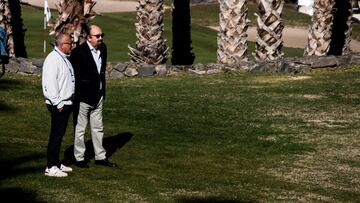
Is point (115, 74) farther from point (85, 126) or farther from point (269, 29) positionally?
point (85, 126)

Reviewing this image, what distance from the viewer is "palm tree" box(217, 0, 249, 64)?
2409cm

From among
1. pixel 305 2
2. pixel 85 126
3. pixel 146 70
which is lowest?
pixel 305 2

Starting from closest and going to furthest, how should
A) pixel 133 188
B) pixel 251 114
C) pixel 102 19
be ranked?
pixel 133 188
pixel 251 114
pixel 102 19

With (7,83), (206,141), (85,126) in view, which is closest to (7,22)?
(7,83)

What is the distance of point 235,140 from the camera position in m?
15.0

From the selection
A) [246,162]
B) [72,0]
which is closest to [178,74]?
[72,0]

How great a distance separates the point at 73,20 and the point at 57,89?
408 inches

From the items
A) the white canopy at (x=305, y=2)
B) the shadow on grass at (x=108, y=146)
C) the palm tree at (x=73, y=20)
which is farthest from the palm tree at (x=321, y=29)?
the white canopy at (x=305, y=2)

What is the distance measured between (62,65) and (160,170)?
8.05 feet

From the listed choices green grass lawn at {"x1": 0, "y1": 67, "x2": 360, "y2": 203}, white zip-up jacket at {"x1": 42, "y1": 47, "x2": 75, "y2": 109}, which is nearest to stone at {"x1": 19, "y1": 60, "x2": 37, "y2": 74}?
green grass lawn at {"x1": 0, "y1": 67, "x2": 360, "y2": 203}

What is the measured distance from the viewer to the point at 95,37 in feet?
38.5

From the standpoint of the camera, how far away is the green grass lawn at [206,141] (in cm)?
1122

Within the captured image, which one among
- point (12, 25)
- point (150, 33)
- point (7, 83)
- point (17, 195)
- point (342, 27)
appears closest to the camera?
point (17, 195)

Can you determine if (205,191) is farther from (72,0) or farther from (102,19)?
(102,19)
